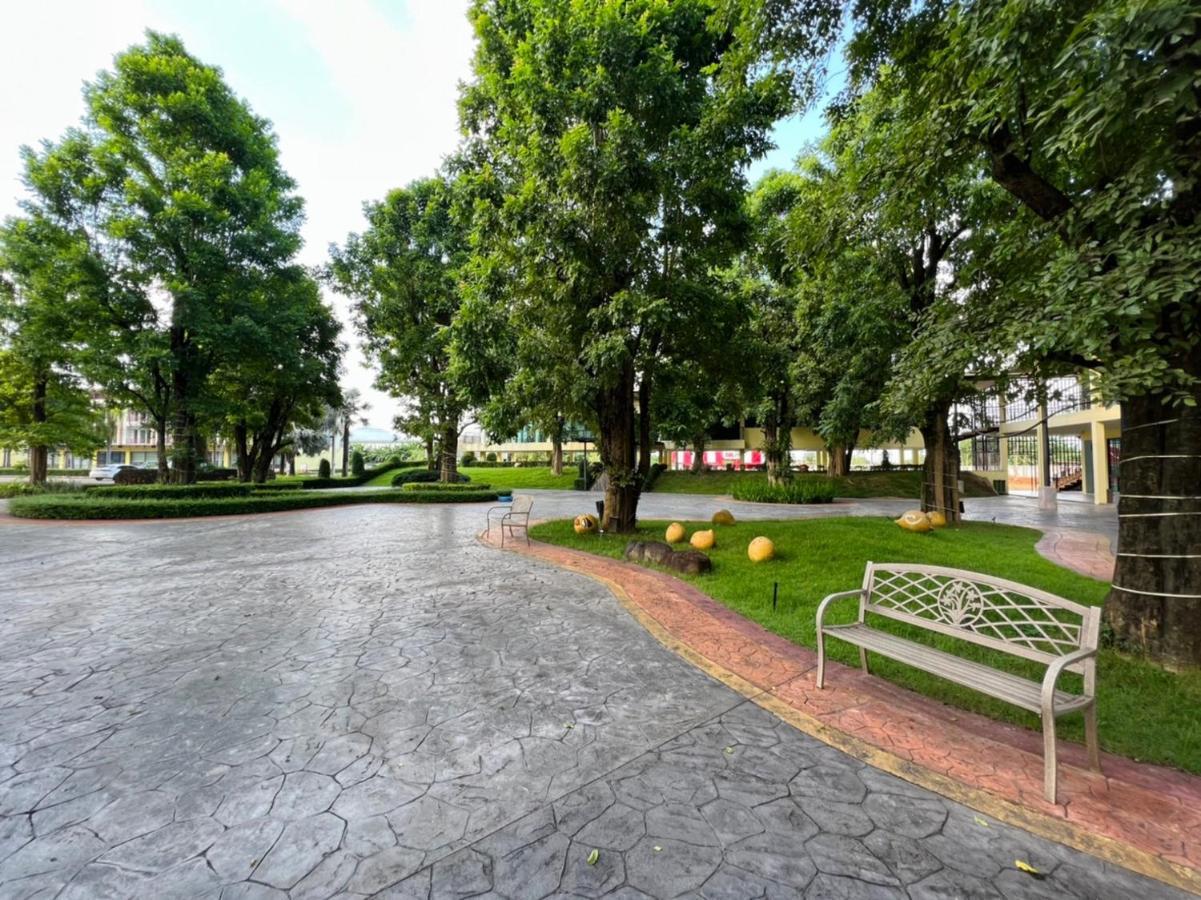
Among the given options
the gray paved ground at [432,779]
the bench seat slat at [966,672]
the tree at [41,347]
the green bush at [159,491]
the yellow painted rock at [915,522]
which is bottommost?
the gray paved ground at [432,779]

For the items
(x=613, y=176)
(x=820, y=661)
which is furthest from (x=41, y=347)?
(x=820, y=661)

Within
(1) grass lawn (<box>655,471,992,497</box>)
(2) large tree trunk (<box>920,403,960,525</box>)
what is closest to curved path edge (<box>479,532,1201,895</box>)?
(2) large tree trunk (<box>920,403,960,525</box>)

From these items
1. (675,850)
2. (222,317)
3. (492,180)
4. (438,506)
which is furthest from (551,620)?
(222,317)

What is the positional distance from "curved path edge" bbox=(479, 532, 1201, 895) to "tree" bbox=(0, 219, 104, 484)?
20.9m

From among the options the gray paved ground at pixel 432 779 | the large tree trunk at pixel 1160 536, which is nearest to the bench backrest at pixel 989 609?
the large tree trunk at pixel 1160 536

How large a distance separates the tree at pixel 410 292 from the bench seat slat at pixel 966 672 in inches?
681

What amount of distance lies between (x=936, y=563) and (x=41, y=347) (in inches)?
953

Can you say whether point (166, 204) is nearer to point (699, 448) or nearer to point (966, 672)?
point (966, 672)

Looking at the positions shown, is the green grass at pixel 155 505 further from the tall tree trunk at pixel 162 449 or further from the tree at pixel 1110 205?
the tree at pixel 1110 205

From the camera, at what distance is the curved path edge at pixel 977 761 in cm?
211

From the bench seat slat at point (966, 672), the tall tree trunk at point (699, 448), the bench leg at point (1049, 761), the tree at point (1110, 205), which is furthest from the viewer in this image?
the tall tree trunk at point (699, 448)

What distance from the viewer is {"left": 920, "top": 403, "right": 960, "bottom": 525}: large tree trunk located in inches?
462

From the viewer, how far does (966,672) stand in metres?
2.81

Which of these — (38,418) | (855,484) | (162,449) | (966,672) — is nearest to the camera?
(966,672)
